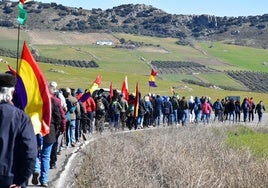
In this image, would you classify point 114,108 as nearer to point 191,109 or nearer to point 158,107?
point 158,107

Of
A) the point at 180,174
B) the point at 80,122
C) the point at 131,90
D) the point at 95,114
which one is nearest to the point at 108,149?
the point at 180,174

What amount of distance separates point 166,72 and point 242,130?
6343 cm

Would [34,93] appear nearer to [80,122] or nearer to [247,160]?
[247,160]

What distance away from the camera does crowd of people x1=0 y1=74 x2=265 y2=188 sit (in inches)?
231

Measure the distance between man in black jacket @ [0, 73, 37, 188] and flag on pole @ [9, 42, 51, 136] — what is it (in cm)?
206

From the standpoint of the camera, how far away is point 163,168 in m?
12.7

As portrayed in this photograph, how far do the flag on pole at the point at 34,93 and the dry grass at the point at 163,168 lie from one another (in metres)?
1.92

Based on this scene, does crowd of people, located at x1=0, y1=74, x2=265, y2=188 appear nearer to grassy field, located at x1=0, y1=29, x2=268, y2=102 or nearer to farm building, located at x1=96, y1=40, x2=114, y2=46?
grassy field, located at x1=0, y1=29, x2=268, y2=102

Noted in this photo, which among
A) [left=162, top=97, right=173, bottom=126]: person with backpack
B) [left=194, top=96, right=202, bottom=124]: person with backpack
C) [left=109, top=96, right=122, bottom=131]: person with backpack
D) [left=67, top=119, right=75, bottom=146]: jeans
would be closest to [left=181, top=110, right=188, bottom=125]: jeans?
[left=162, top=97, right=173, bottom=126]: person with backpack

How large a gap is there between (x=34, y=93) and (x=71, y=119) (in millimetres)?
8327

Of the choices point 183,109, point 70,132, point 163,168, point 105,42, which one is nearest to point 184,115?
point 183,109

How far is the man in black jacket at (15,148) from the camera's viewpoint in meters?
5.83

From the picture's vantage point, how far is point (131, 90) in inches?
2549

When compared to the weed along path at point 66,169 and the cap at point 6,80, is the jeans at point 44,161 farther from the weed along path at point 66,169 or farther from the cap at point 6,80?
the cap at point 6,80
